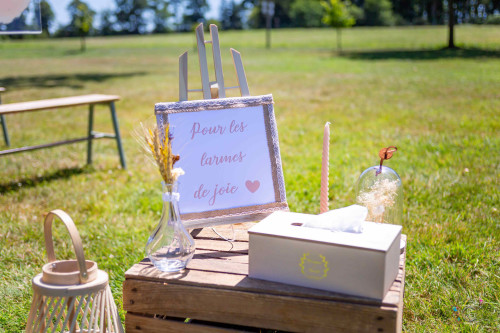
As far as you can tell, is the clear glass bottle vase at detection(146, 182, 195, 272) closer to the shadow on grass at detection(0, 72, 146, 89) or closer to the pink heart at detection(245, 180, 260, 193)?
the pink heart at detection(245, 180, 260, 193)

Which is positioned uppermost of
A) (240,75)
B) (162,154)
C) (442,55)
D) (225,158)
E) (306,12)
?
(306,12)

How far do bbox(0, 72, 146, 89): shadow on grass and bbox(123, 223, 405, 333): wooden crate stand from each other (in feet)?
36.6

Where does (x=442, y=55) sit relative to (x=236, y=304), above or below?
above

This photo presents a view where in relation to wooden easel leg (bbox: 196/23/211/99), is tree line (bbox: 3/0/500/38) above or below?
above

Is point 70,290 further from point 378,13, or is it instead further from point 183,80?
point 378,13

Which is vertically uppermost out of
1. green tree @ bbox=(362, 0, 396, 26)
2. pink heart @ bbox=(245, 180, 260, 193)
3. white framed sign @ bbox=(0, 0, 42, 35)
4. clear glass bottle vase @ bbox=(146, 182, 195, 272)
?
green tree @ bbox=(362, 0, 396, 26)

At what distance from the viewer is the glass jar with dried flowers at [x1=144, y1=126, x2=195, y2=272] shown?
195 cm

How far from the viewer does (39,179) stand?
480 centimetres

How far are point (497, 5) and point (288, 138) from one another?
22756 mm

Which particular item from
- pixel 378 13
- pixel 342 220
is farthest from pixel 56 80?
pixel 378 13

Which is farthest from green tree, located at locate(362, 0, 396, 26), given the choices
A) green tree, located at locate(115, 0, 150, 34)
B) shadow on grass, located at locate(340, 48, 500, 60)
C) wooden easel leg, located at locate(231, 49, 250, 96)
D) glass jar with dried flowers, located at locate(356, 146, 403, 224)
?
glass jar with dried flowers, located at locate(356, 146, 403, 224)

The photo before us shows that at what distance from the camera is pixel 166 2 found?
83625 mm

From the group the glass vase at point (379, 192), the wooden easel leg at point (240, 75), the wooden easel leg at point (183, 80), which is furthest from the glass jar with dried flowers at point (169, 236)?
the glass vase at point (379, 192)

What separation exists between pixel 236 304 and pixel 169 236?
37cm
